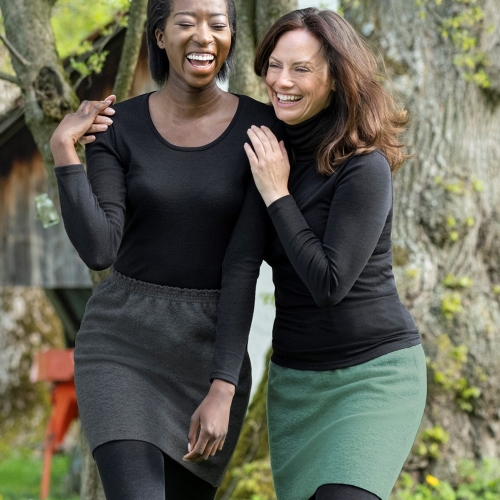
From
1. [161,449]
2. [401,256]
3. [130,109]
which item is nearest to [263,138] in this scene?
[130,109]

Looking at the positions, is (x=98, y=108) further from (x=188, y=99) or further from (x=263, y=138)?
(x=263, y=138)

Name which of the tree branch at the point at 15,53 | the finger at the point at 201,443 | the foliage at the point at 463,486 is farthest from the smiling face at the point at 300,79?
the foliage at the point at 463,486

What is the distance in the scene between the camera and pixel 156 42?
3186 millimetres

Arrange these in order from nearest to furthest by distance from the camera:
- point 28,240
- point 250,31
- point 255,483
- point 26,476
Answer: point 250,31 < point 255,483 < point 28,240 < point 26,476

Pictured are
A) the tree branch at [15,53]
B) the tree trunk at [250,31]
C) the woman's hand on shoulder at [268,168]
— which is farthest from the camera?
the tree trunk at [250,31]

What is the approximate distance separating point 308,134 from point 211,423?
98 centimetres

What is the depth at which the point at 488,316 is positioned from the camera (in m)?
5.57

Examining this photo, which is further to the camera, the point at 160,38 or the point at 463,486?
the point at 463,486

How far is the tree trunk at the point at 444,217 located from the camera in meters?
5.43

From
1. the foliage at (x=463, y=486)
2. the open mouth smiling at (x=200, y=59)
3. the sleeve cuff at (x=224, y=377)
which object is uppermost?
the open mouth smiling at (x=200, y=59)

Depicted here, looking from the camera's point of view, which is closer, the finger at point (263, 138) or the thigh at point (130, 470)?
the thigh at point (130, 470)

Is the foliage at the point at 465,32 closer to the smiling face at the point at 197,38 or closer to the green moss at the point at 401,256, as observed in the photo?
the green moss at the point at 401,256

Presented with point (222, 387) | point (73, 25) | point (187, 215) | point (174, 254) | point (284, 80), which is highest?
point (284, 80)

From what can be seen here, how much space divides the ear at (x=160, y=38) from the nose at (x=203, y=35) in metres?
0.17
